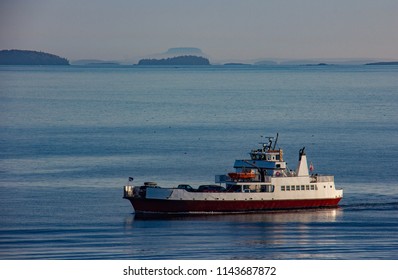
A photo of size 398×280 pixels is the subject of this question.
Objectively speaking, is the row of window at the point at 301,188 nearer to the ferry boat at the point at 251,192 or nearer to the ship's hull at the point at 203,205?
the ferry boat at the point at 251,192

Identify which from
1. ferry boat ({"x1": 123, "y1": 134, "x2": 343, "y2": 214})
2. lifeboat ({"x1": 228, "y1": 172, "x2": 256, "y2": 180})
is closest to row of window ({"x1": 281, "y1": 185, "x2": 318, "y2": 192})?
ferry boat ({"x1": 123, "y1": 134, "x2": 343, "y2": 214})

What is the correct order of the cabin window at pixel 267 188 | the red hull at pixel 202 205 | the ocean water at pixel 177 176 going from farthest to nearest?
the cabin window at pixel 267 188
the red hull at pixel 202 205
the ocean water at pixel 177 176

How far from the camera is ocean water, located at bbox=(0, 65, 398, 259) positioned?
48969 millimetres

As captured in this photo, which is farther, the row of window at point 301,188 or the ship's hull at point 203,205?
the row of window at point 301,188

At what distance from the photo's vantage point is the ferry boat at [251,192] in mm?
58531

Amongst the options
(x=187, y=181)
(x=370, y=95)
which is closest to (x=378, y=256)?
(x=187, y=181)

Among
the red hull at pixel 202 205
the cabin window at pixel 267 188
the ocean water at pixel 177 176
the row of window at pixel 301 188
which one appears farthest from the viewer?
the row of window at pixel 301 188

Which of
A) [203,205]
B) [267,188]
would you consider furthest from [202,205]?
[267,188]

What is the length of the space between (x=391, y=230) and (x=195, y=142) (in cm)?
4550

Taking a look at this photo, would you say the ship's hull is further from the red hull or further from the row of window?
the row of window

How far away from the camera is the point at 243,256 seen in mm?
46188

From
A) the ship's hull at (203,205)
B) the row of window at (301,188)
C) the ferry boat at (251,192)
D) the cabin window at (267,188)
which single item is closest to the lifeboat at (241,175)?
the ferry boat at (251,192)

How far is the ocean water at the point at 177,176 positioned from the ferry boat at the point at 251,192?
75 centimetres

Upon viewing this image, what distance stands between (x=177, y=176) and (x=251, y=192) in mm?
13488
